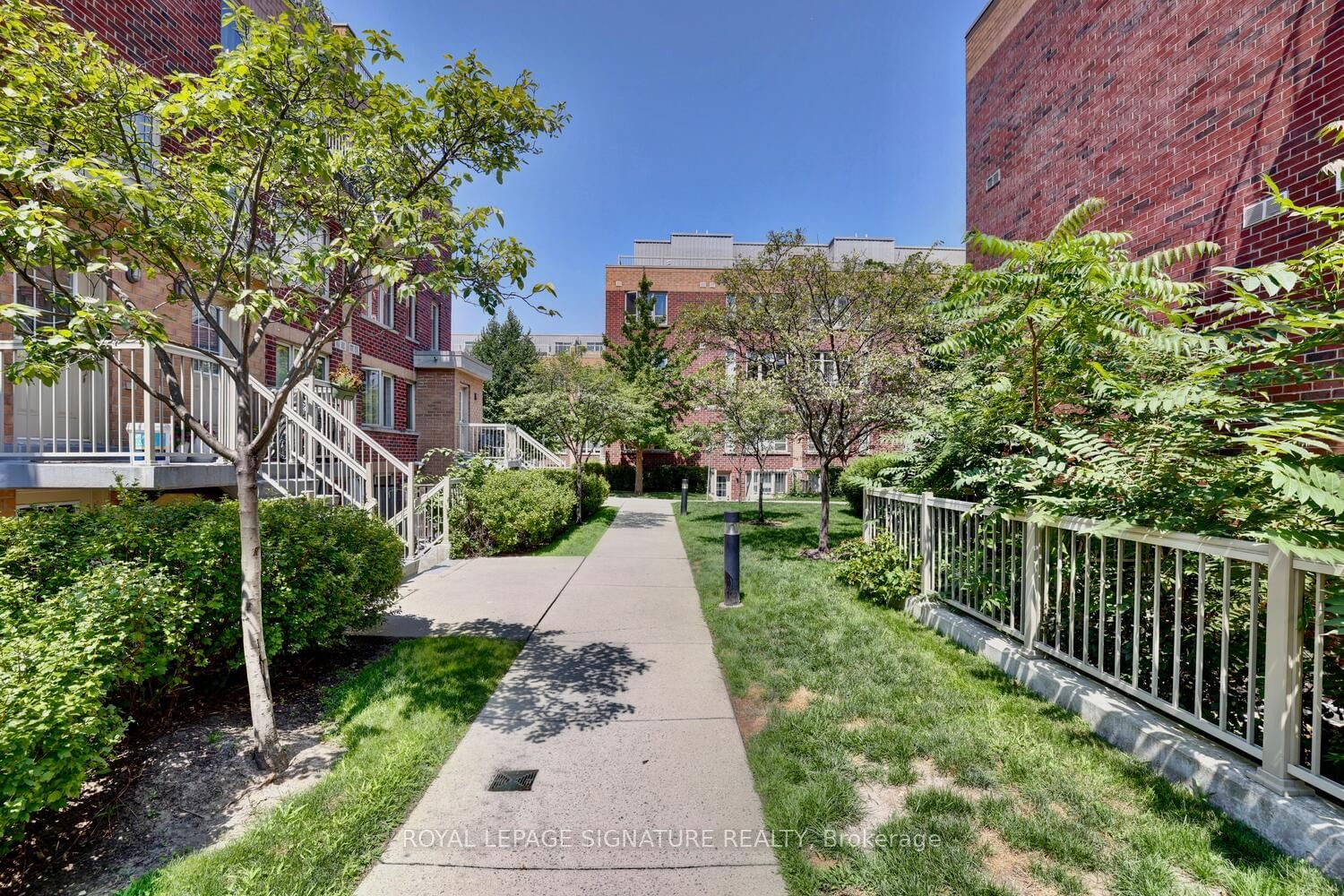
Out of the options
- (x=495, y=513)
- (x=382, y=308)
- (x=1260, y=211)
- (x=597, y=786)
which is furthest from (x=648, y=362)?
(x=597, y=786)

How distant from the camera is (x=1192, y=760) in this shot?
9.71 ft

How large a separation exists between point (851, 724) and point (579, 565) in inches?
245

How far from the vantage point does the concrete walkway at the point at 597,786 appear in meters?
2.57

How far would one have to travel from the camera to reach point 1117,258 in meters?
5.02

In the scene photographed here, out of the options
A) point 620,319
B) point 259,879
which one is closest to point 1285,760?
point 259,879

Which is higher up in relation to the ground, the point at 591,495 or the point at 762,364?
the point at 762,364

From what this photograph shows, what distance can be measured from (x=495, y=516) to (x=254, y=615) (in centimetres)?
642

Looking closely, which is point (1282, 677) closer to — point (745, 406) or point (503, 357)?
point (745, 406)

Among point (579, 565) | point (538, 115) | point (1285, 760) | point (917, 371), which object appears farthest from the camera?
point (579, 565)

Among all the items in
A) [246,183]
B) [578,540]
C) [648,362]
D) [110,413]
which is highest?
[648,362]

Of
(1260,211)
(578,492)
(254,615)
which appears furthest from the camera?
(578,492)

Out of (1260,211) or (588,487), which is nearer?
(1260,211)

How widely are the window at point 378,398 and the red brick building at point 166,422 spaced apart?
3cm

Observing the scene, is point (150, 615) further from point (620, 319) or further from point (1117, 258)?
point (620, 319)
